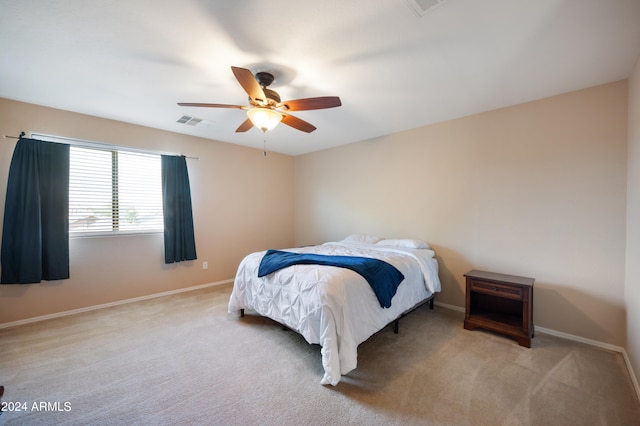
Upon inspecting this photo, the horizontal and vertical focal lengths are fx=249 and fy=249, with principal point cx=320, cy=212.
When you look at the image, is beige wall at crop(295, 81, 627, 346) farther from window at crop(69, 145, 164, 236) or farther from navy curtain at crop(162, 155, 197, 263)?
window at crop(69, 145, 164, 236)

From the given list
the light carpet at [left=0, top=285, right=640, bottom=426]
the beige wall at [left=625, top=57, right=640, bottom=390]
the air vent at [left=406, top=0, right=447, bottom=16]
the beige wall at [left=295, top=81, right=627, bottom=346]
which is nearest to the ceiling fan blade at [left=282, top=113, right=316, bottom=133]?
the air vent at [left=406, top=0, right=447, bottom=16]

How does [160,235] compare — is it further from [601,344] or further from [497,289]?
[601,344]

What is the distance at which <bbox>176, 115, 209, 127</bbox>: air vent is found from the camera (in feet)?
11.2

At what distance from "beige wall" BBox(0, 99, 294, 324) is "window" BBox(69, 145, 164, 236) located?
160mm

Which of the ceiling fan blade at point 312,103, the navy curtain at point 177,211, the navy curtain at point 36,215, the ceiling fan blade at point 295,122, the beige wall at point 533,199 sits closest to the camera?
the ceiling fan blade at point 312,103

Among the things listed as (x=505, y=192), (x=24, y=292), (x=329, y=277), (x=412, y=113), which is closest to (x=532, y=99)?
(x=505, y=192)

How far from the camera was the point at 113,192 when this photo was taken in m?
3.50

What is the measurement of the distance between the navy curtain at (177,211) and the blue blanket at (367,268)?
1927 mm

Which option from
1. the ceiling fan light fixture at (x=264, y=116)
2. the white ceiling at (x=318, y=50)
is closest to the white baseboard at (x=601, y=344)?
the white ceiling at (x=318, y=50)

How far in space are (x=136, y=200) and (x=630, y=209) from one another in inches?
223

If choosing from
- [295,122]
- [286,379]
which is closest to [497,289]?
[286,379]

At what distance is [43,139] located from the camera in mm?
3074

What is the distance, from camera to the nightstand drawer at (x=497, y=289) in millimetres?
2479

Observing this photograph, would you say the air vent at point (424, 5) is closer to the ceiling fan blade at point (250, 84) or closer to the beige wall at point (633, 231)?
the ceiling fan blade at point (250, 84)
